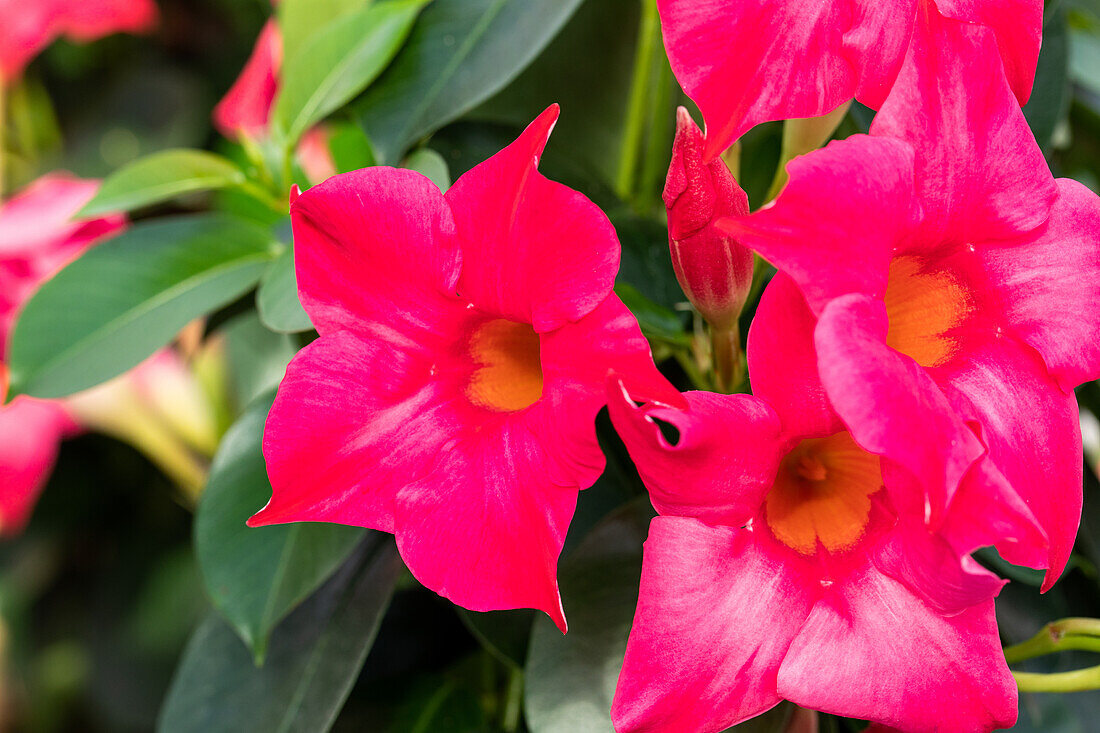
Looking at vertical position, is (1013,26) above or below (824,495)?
above

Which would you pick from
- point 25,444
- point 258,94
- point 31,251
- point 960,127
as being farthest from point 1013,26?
point 25,444

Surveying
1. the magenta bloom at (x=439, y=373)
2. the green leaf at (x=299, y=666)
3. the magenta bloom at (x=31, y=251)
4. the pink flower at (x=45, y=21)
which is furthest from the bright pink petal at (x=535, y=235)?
the pink flower at (x=45, y=21)

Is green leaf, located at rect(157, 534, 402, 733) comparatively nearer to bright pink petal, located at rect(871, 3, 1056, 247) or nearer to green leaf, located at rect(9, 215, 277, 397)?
green leaf, located at rect(9, 215, 277, 397)

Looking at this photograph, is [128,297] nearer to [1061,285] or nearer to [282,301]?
[282,301]

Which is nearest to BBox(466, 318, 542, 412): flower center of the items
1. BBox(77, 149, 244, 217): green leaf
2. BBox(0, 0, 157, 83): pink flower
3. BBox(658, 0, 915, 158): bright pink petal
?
BBox(658, 0, 915, 158): bright pink petal

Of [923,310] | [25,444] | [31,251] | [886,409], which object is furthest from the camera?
[25,444]
